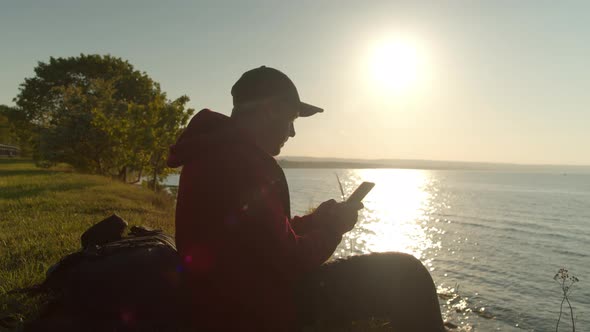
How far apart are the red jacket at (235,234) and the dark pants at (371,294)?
420 mm

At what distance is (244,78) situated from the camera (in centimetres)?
291

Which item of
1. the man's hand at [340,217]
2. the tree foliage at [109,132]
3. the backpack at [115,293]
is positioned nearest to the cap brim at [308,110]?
the man's hand at [340,217]

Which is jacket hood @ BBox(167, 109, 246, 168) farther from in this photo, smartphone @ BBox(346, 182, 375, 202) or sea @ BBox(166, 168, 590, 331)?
smartphone @ BBox(346, 182, 375, 202)

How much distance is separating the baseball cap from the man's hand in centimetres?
90

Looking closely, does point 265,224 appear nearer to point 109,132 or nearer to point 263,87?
point 263,87

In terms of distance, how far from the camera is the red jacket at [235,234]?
240 centimetres

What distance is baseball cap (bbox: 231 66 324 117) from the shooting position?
2.84m

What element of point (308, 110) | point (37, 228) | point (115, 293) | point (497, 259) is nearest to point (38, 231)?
point (37, 228)

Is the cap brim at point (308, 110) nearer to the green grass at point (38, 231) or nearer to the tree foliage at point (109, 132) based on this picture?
the green grass at point (38, 231)

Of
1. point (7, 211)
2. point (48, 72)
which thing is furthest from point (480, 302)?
point (48, 72)

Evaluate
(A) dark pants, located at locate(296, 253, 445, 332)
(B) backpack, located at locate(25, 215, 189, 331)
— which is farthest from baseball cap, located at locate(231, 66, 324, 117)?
(B) backpack, located at locate(25, 215, 189, 331)

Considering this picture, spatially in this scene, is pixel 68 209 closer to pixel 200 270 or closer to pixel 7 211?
pixel 7 211

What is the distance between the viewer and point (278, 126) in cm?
290

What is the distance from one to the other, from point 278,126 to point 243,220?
0.84 meters
